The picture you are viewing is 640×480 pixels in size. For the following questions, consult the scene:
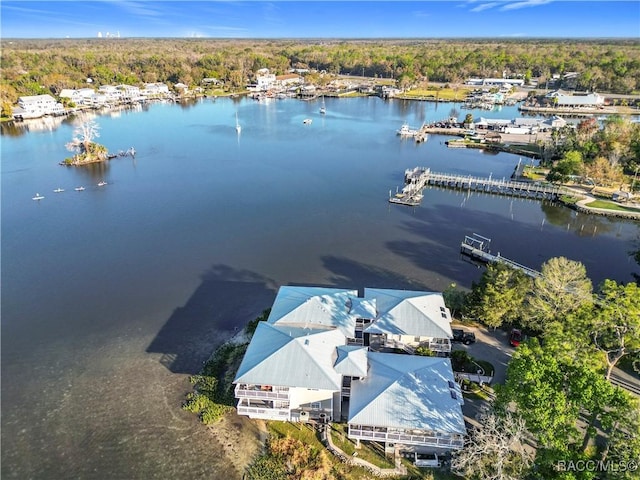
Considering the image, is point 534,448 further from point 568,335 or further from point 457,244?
point 457,244

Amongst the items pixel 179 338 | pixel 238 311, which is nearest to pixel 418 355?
pixel 238 311

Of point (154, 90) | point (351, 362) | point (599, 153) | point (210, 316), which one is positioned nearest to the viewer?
point (351, 362)


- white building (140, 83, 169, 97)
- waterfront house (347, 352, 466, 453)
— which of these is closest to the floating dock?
waterfront house (347, 352, 466, 453)

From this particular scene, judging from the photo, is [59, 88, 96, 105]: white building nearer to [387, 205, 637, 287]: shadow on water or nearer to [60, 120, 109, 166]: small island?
[60, 120, 109, 166]: small island

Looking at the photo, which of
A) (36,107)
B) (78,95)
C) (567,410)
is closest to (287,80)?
(78,95)

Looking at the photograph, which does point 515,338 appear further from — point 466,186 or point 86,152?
point 86,152

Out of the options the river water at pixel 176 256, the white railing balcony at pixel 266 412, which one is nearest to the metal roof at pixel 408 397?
the white railing balcony at pixel 266 412
